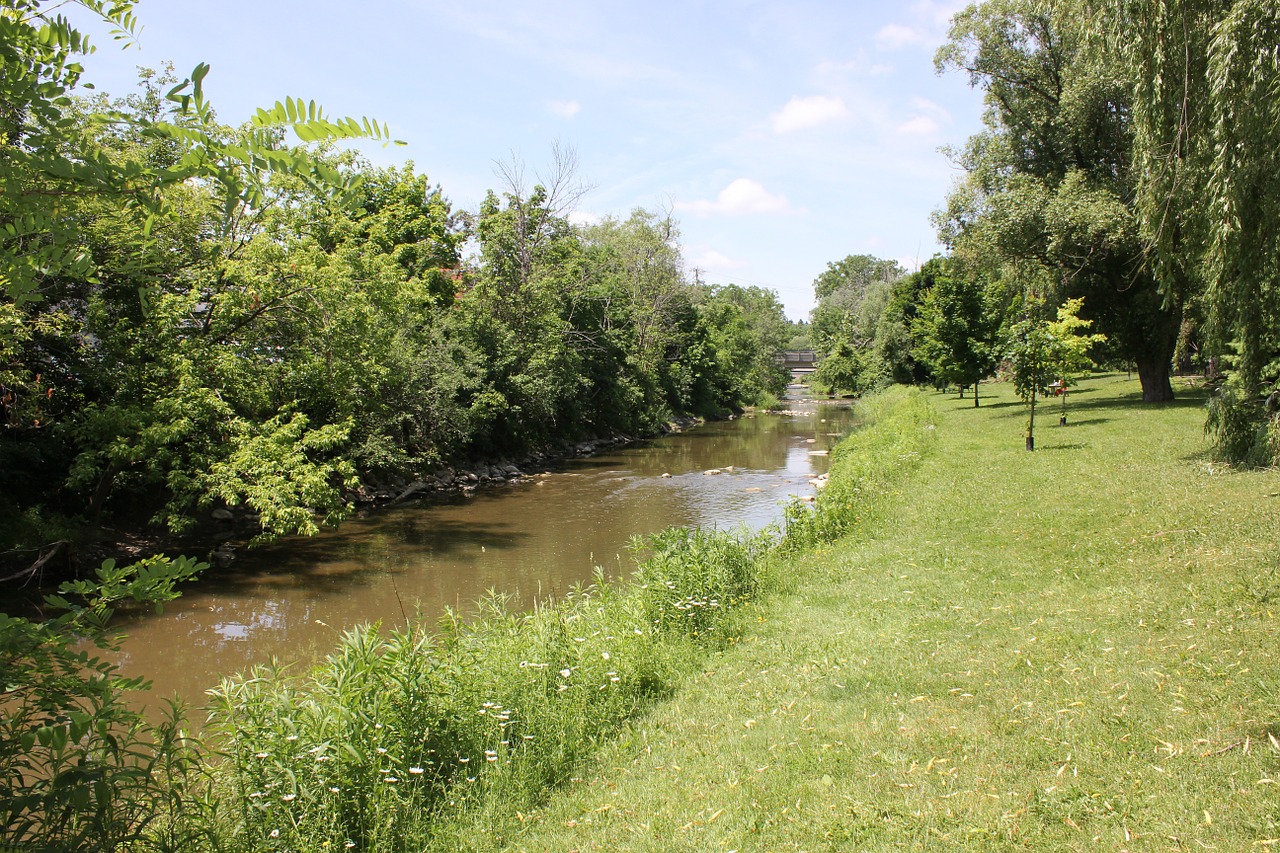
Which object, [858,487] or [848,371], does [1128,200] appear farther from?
[848,371]

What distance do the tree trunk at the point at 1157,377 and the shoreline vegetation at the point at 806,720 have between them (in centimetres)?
1660

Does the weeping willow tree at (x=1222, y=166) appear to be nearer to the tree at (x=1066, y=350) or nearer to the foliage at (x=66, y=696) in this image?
the tree at (x=1066, y=350)

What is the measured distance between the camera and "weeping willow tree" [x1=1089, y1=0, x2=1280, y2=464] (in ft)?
28.7

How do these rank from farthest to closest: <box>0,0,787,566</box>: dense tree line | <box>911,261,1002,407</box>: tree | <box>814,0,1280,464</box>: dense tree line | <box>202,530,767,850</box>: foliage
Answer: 1. <box>911,261,1002,407</box>: tree
2. <box>814,0,1280,464</box>: dense tree line
3. <box>202,530,767,850</box>: foliage
4. <box>0,0,787,566</box>: dense tree line

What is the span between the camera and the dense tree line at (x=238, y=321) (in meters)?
2.48

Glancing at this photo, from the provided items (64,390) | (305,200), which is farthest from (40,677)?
(305,200)

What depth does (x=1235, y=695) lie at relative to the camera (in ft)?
16.5

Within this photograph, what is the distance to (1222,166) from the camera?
369 inches

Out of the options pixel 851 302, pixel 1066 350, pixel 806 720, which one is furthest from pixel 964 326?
pixel 851 302

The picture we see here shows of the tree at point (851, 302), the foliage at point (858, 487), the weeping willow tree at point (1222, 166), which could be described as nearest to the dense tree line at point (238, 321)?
the foliage at point (858, 487)

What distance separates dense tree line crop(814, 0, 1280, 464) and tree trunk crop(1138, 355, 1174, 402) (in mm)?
58

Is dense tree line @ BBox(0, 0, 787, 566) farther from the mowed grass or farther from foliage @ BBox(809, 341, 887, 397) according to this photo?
foliage @ BBox(809, 341, 887, 397)

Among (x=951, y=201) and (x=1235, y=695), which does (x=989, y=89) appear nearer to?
(x=951, y=201)

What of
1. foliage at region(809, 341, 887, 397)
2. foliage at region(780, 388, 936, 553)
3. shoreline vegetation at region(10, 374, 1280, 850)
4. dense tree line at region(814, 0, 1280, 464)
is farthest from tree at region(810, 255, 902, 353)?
shoreline vegetation at region(10, 374, 1280, 850)
